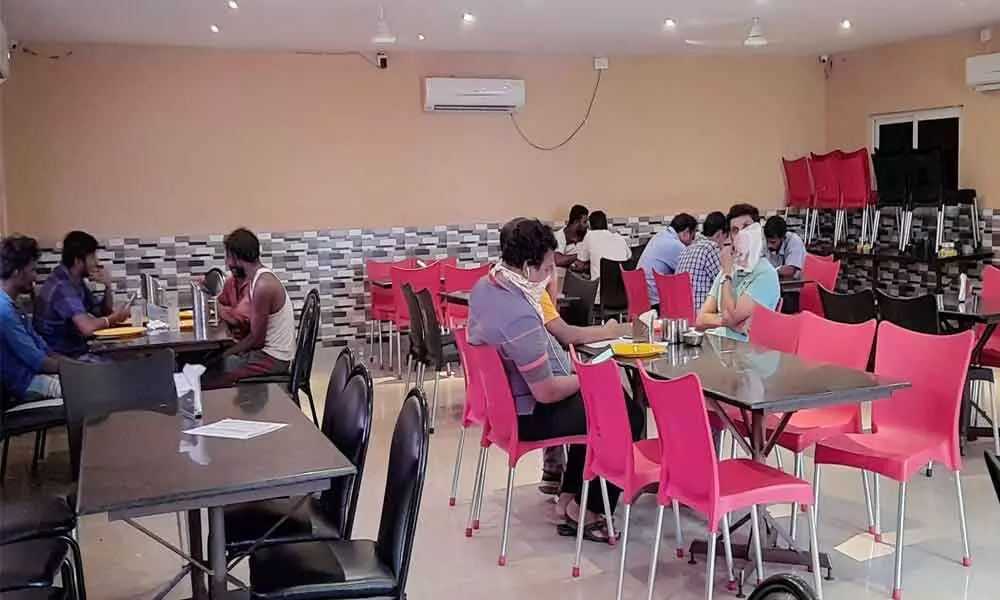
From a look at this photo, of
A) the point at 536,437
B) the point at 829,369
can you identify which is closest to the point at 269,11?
the point at 536,437

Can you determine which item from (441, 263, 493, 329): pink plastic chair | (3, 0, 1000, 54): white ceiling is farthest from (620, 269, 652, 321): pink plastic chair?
(3, 0, 1000, 54): white ceiling

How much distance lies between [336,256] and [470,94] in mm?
1864

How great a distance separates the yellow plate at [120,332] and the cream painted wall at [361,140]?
11.1 feet

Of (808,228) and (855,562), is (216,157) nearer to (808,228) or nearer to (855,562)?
(808,228)

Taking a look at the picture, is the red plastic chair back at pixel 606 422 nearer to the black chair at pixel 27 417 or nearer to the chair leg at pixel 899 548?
the chair leg at pixel 899 548

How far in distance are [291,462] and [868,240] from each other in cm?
766

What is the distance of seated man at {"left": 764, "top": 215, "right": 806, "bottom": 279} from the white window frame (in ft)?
5.99

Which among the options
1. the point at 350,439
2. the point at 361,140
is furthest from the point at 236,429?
the point at 361,140

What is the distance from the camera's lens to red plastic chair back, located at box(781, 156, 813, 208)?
9.60 metres

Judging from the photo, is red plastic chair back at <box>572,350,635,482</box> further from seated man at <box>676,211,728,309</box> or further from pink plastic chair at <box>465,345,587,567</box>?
seated man at <box>676,211,728,309</box>

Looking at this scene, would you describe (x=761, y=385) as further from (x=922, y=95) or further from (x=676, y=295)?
(x=922, y=95)

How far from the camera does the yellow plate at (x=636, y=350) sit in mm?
3740

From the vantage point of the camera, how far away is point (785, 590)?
5.96 feet

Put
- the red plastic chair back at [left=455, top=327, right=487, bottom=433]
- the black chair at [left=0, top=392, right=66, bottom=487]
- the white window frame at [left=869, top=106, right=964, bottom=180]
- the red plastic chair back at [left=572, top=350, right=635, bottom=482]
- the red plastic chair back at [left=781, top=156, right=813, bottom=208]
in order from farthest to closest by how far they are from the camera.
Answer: the red plastic chair back at [left=781, top=156, right=813, bottom=208]
the white window frame at [left=869, top=106, right=964, bottom=180]
the black chair at [left=0, top=392, right=66, bottom=487]
the red plastic chair back at [left=455, top=327, right=487, bottom=433]
the red plastic chair back at [left=572, top=350, right=635, bottom=482]
